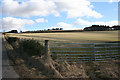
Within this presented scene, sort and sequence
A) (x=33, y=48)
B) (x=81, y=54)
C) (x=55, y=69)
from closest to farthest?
(x=55, y=69)
(x=33, y=48)
(x=81, y=54)

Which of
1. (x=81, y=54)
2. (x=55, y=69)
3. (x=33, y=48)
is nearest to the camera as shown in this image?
(x=55, y=69)

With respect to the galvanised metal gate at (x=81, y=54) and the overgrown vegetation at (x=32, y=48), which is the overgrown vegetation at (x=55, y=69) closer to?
the overgrown vegetation at (x=32, y=48)

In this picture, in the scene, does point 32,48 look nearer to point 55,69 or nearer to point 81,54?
point 55,69

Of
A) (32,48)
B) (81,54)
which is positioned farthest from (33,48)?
(81,54)

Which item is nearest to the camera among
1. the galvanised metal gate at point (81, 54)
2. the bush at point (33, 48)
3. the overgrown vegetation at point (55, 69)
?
the overgrown vegetation at point (55, 69)

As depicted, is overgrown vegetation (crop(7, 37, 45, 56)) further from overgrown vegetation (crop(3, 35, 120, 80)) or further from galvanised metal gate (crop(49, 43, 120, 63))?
galvanised metal gate (crop(49, 43, 120, 63))

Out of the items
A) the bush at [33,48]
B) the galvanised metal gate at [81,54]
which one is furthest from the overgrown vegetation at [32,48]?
the galvanised metal gate at [81,54]

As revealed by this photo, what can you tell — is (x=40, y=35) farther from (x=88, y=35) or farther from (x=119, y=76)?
(x=119, y=76)

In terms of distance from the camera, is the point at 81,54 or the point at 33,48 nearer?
the point at 33,48

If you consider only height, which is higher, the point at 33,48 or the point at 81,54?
the point at 33,48

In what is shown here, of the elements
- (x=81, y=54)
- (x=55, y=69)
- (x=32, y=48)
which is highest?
(x=32, y=48)

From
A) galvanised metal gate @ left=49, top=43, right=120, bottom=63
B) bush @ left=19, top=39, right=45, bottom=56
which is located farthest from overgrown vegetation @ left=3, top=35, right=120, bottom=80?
galvanised metal gate @ left=49, top=43, right=120, bottom=63

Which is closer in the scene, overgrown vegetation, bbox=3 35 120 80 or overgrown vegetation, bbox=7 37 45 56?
overgrown vegetation, bbox=3 35 120 80

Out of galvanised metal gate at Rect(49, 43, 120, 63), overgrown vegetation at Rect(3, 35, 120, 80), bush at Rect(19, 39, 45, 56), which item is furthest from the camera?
galvanised metal gate at Rect(49, 43, 120, 63)
